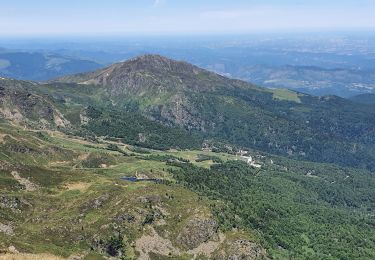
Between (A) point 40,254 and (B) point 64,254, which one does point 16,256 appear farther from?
(B) point 64,254

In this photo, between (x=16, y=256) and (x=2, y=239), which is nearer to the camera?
(x=16, y=256)

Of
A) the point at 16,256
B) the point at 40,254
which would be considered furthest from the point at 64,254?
the point at 16,256

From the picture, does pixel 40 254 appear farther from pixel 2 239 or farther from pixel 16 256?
pixel 16 256

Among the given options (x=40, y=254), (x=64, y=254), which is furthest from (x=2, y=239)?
(x=64, y=254)

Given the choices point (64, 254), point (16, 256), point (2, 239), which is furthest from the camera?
point (64, 254)

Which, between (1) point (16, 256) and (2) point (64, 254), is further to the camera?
(2) point (64, 254)

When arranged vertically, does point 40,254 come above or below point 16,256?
below

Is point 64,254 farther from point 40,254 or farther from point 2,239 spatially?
point 2,239

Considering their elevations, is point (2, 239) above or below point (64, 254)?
above

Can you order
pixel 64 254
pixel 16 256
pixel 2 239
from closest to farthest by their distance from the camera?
pixel 16 256 < pixel 2 239 < pixel 64 254
